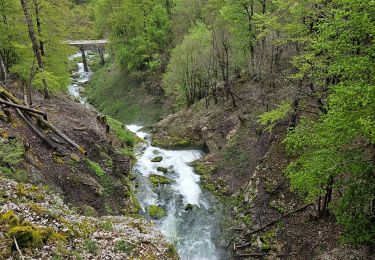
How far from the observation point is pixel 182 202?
19.4 m

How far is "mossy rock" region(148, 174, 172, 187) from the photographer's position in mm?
21150

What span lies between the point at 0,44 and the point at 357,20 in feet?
72.7

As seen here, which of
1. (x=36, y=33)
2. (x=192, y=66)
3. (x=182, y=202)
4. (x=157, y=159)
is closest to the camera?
(x=182, y=202)

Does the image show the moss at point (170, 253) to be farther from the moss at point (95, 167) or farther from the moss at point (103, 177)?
the moss at point (95, 167)

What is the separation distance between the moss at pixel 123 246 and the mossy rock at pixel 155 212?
8150mm

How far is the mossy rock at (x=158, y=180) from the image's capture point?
21.1 metres

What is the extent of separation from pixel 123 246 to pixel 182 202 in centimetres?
999

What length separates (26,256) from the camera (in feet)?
25.5

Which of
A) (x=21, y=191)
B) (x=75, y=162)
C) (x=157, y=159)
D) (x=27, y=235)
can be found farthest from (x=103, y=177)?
(x=27, y=235)

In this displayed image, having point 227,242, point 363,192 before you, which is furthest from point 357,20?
point 227,242

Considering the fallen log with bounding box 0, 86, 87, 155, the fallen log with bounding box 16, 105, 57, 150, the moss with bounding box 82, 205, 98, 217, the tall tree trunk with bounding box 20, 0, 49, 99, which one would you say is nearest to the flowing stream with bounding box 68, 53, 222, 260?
the moss with bounding box 82, 205, 98, 217

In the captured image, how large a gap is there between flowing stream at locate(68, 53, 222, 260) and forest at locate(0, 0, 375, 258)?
4.87m

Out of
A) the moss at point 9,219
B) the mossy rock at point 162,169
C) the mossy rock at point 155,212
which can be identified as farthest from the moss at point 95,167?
the moss at point 9,219

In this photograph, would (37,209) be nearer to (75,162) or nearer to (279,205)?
(75,162)
